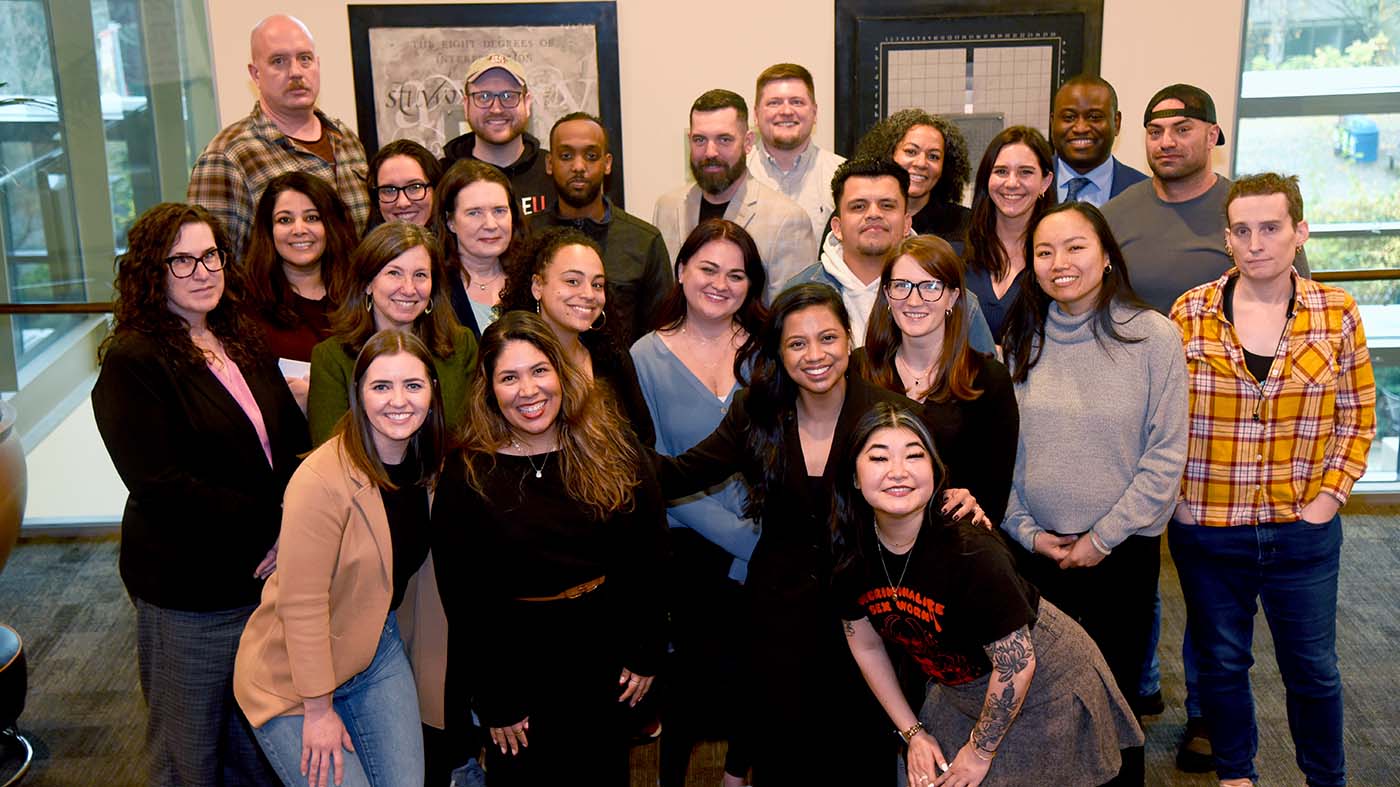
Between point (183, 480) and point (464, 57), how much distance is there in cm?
291

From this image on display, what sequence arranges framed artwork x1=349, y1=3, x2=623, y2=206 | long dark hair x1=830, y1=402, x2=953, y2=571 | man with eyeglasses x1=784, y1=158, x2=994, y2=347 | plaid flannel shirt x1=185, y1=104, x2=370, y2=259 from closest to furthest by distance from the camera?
long dark hair x1=830, y1=402, x2=953, y2=571 < man with eyeglasses x1=784, y1=158, x2=994, y2=347 < plaid flannel shirt x1=185, y1=104, x2=370, y2=259 < framed artwork x1=349, y1=3, x2=623, y2=206

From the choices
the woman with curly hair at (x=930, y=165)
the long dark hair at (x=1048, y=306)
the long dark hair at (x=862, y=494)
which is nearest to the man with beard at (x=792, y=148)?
the woman with curly hair at (x=930, y=165)

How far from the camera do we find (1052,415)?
294cm

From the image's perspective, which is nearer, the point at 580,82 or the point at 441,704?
the point at 441,704

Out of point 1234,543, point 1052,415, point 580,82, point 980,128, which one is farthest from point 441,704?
point 980,128

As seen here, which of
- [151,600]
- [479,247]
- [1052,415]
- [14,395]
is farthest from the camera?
[14,395]

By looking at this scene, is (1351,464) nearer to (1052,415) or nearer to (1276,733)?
(1052,415)

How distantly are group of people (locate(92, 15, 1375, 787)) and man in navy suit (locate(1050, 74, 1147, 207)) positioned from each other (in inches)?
25.8

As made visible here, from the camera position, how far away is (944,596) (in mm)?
2459

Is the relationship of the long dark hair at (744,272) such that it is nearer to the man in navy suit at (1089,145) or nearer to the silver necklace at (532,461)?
the silver necklace at (532,461)

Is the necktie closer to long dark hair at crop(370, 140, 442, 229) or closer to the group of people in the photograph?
the group of people

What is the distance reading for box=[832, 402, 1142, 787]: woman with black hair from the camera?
2439 millimetres

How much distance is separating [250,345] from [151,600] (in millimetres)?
626

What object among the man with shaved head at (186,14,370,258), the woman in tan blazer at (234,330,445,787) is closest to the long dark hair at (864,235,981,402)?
the woman in tan blazer at (234,330,445,787)
